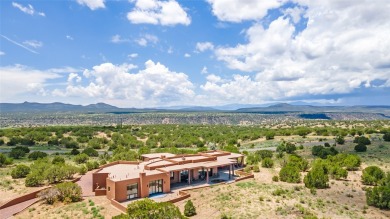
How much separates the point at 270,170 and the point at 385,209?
20.2 metres

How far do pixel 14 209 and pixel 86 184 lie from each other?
389 inches

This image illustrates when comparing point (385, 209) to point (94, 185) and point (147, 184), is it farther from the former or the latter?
point (94, 185)

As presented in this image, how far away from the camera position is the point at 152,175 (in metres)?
36.9

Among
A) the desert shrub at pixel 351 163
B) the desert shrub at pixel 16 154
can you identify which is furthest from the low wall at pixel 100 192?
the desert shrub at pixel 351 163

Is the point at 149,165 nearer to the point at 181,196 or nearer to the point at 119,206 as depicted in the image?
the point at 181,196

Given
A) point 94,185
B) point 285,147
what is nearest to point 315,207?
point 94,185

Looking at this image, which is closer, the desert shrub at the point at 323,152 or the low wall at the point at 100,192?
the low wall at the point at 100,192

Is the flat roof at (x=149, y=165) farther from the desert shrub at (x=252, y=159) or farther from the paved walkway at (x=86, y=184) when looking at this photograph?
the desert shrub at (x=252, y=159)

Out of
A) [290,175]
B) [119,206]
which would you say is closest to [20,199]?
[119,206]

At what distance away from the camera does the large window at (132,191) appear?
1399 inches

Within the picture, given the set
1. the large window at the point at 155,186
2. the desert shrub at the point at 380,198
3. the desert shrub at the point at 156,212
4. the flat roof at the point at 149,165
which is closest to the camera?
the desert shrub at the point at 156,212

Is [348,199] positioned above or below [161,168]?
below

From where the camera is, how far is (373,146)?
68188mm

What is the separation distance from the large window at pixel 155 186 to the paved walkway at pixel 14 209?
12613mm
